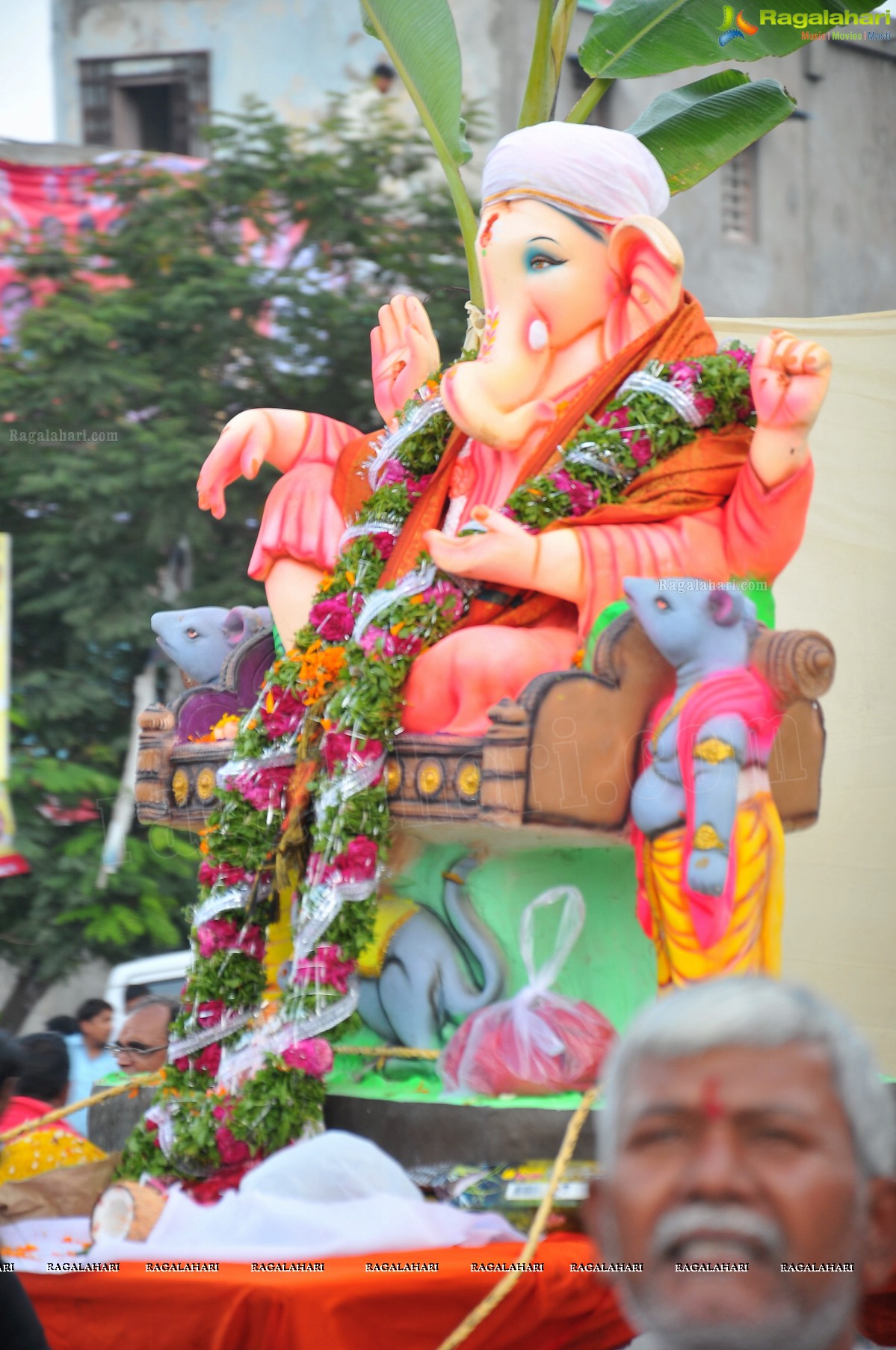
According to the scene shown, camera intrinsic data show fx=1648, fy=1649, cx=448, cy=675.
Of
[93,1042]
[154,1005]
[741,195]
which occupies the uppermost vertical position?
[741,195]

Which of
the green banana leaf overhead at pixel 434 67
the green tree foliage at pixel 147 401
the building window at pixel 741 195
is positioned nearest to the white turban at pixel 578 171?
the green banana leaf overhead at pixel 434 67

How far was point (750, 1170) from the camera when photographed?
139 cm

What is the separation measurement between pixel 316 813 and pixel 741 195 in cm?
1020

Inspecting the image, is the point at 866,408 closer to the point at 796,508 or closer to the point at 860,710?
the point at 860,710

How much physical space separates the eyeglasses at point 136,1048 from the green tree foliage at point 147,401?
3565 millimetres

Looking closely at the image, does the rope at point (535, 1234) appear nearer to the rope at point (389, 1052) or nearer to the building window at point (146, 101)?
the rope at point (389, 1052)

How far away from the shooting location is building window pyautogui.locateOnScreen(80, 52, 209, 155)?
37.3 feet

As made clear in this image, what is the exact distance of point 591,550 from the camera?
4.04 meters

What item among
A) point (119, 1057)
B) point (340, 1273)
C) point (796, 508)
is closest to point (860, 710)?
Result: point (796, 508)

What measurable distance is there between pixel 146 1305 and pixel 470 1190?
2.46 feet

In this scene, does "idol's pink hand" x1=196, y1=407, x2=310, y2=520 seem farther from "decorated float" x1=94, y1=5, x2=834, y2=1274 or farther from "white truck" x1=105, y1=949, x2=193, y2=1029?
"white truck" x1=105, y1=949, x2=193, y2=1029

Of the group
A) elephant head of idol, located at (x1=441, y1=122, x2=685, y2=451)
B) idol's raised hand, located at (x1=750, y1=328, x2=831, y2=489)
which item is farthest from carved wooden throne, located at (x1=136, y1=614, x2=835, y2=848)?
elephant head of idol, located at (x1=441, y1=122, x2=685, y2=451)

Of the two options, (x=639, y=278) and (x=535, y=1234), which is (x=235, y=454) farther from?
(x=535, y=1234)

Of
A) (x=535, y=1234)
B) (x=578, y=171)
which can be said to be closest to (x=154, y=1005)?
(x=535, y=1234)
